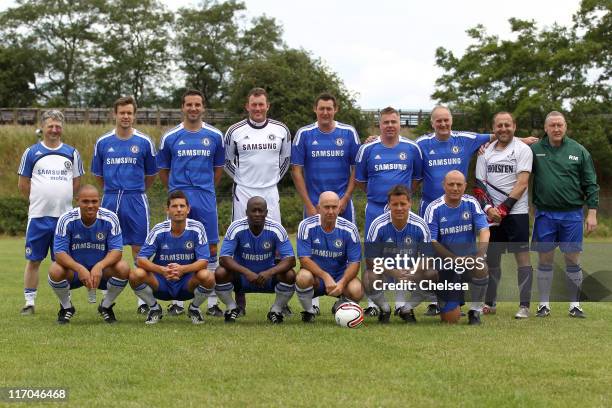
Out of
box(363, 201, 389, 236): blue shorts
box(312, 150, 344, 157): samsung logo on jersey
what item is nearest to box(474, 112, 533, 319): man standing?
box(363, 201, 389, 236): blue shorts

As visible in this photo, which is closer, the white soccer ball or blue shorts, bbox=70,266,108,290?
the white soccer ball

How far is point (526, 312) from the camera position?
8.84m

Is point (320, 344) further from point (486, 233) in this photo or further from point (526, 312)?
point (526, 312)

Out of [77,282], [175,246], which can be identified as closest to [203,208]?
[175,246]

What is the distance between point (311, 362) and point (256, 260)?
7.91 ft

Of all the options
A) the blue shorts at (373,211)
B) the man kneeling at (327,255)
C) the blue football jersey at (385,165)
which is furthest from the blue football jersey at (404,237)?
the blue football jersey at (385,165)

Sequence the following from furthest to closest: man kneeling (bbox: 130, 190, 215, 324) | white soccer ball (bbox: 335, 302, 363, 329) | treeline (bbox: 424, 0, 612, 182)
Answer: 1. treeline (bbox: 424, 0, 612, 182)
2. man kneeling (bbox: 130, 190, 215, 324)
3. white soccer ball (bbox: 335, 302, 363, 329)

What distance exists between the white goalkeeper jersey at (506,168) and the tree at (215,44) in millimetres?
48822

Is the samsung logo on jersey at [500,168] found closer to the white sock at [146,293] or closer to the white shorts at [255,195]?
the white shorts at [255,195]

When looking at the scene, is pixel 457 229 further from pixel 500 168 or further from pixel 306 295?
pixel 306 295

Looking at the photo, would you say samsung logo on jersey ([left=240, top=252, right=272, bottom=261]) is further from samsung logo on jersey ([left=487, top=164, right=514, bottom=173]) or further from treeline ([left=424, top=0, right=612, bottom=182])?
treeline ([left=424, top=0, right=612, bottom=182])

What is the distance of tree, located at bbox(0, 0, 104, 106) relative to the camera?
5584 cm

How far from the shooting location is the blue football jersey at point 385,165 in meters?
8.81

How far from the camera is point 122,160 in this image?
902 cm
